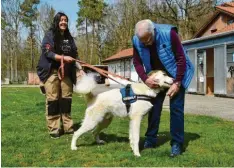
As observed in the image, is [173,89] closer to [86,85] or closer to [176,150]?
[176,150]

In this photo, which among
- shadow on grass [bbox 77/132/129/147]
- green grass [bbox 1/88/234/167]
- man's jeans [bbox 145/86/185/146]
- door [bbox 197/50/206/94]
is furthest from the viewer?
door [bbox 197/50/206/94]

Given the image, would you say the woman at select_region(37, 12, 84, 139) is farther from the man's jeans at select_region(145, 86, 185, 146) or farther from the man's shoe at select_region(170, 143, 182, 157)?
the man's shoe at select_region(170, 143, 182, 157)

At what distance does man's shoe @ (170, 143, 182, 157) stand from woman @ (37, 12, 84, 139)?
231 centimetres

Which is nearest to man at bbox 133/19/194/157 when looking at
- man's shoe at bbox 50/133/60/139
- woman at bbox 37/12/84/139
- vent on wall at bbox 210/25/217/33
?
woman at bbox 37/12/84/139

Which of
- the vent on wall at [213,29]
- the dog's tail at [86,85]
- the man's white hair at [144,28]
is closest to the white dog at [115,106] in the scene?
the dog's tail at [86,85]

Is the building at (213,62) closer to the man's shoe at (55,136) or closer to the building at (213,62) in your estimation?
the building at (213,62)

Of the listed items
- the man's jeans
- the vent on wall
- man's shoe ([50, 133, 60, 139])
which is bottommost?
man's shoe ([50, 133, 60, 139])

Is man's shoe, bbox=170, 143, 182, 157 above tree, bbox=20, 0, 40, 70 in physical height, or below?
below

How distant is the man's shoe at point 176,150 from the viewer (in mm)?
5411

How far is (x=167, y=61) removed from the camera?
5477 millimetres

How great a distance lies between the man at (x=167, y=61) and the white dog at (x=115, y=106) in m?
0.13

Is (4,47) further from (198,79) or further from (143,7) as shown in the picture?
(198,79)

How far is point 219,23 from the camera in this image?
31.1 meters

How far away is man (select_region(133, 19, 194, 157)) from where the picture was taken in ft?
17.5
